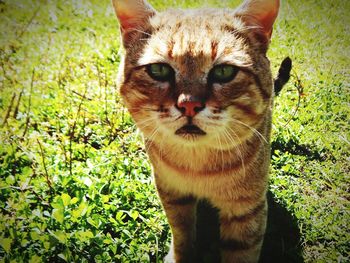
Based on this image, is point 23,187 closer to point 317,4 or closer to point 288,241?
point 288,241

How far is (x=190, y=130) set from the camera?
1.82 m

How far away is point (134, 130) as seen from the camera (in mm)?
3398

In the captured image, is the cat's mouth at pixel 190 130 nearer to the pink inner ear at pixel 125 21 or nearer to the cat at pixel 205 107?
the cat at pixel 205 107

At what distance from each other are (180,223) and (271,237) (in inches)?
27.1

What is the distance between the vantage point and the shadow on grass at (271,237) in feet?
7.89

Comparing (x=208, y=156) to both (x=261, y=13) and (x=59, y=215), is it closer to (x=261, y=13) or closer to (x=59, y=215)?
(x=261, y=13)

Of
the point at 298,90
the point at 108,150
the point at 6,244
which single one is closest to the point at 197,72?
the point at 6,244

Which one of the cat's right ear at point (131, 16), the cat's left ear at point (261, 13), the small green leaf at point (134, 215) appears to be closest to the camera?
the cat's left ear at point (261, 13)

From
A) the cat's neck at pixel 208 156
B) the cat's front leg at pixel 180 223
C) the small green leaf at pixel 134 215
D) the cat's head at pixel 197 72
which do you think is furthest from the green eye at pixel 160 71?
the small green leaf at pixel 134 215

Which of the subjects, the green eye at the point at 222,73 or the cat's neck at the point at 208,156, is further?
the cat's neck at the point at 208,156

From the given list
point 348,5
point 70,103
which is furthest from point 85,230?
point 348,5

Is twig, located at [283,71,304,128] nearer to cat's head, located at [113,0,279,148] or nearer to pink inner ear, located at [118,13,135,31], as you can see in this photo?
cat's head, located at [113,0,279,148]

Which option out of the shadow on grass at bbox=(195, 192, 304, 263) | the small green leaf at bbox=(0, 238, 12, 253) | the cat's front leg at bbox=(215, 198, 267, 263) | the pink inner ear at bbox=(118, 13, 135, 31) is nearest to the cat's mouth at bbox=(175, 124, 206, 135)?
the cat's front leg at bbox=(215, 198, 267, 263)

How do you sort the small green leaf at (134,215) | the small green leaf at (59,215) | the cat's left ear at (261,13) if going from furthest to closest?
the small green leaf at (134,215) → the small green leaf at (59,215) → the cat's left ear at (261,13)
